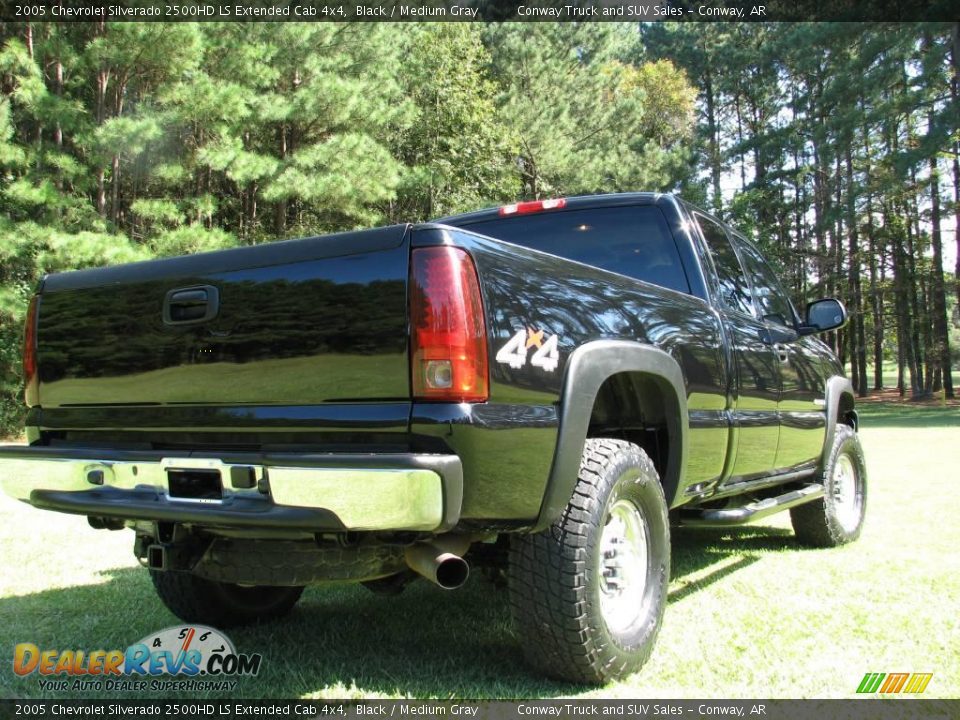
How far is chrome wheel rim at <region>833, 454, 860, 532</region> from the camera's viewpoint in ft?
17.3

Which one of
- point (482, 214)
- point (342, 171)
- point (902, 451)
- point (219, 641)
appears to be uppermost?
point (342, 171)

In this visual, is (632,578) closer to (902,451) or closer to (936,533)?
(936,533)

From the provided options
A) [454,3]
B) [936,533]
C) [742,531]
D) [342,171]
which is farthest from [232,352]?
[454,3]

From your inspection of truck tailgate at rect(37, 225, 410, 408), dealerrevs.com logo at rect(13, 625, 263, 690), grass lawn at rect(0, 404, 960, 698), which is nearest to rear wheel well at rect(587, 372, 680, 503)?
grass lawn at rect(0, 404, 960, 698)

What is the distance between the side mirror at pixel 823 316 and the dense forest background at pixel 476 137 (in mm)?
13872

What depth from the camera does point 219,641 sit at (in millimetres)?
3303

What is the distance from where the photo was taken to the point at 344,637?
3.40 m

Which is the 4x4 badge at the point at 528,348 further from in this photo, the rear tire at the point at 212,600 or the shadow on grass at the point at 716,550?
the shadow on grass at the point at 716,550

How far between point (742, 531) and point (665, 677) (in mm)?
3340

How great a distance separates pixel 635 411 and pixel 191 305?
1.77m

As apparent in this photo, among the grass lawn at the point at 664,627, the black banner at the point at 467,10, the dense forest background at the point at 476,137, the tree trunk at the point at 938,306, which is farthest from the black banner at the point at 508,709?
the tree trunk at the point at 938,306

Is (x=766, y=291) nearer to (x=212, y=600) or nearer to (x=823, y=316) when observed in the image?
(x=823, y=316)

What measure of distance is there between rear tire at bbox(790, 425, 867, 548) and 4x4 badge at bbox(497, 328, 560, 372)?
3074 mm

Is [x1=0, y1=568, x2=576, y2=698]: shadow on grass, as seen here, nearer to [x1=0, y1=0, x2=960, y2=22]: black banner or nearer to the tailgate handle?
the tailgate handle
